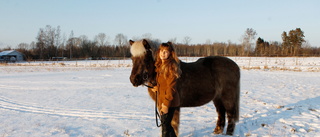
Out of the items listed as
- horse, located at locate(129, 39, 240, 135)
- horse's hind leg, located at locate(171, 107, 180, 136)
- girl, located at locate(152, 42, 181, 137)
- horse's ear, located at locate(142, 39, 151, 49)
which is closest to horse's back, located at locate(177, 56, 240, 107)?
horse, located at locate(129, 39, 240, 135)

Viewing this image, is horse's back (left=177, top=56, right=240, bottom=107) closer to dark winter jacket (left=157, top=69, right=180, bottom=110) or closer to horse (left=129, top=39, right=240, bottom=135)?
horse (left=129, top=39, right=240, bottom=135)

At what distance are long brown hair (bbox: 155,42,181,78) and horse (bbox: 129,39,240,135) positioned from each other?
0.11 metres

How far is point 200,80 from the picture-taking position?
11.6 feet

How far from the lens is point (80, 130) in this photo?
4.35 m

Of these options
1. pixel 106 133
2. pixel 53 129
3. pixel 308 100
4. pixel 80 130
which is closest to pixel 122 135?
pixel 106 133

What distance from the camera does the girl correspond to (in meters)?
2.80

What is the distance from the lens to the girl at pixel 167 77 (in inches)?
110

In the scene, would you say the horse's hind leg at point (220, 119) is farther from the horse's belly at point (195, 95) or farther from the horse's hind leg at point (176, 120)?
the horse's hind leg at point (176, 120)

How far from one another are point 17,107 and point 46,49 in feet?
219

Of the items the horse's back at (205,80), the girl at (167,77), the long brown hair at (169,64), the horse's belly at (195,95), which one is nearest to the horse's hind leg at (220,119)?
the horse's back at (205,80)

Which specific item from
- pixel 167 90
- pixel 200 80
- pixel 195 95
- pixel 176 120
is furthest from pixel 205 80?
pixel 167 90

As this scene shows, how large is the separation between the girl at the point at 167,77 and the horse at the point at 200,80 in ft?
0.45

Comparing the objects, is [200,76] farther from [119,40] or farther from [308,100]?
[119,40]

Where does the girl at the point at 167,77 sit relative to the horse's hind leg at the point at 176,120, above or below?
Result: above
